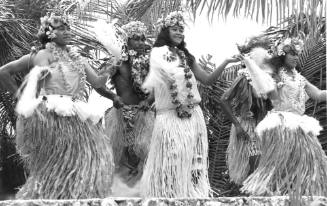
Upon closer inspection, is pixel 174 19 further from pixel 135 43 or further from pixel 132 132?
pixel 132 132

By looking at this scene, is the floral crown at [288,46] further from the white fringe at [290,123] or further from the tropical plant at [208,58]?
the tropical plant at [208,58]

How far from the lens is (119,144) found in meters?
7.26

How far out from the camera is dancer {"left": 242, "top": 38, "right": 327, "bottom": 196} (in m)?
6.43

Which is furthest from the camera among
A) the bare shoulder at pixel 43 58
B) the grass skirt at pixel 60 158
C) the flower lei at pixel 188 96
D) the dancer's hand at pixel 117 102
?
the dancer's hand at pixel 117 102

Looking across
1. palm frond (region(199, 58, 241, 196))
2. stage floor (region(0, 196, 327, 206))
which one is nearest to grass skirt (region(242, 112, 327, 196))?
stage floor (region(0, 196, 327, 206))

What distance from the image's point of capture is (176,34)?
6648mm

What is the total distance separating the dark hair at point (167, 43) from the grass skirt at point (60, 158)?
3.05 feet

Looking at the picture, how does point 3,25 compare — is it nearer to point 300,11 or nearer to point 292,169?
point 292,169

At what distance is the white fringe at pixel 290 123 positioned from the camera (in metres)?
6.67

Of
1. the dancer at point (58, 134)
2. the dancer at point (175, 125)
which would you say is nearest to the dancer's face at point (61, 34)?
the dancer at point (58, 134)

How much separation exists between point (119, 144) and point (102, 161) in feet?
3.87

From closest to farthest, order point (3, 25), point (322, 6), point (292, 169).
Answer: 1. point (322, 6)
2. point (292, 169)
3. point (3, 25)

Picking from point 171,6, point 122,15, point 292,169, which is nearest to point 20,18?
point 122,15

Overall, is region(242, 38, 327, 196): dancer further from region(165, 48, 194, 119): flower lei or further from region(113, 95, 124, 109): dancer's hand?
region(113, 95, 124, 109): dancer's hand
